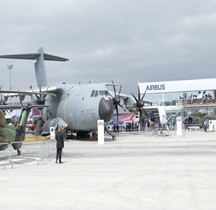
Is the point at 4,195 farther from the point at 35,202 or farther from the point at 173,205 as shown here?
the point at 173,205

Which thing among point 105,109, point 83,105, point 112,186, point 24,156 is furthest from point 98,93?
point 112,186

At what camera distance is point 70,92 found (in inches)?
1335

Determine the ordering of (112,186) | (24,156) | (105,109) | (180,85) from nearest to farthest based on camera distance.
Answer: (112,186) < (24,156) < (105,109) < (180,85)

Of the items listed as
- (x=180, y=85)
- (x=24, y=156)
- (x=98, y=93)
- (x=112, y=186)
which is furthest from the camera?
(x=180, y=85)

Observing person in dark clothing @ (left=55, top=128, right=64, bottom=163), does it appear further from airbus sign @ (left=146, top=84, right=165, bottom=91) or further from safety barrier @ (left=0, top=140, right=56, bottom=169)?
airbus sign @ (left=146, top=84, right=165, bottom=91)

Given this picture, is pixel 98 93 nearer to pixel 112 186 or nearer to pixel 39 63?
pixel 39 63

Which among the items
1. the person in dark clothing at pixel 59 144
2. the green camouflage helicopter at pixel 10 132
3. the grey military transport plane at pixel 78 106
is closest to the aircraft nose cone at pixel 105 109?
the grey military transport plane at pixel 78 106

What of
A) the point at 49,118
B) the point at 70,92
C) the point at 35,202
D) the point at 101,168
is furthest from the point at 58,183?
the point at 49,118

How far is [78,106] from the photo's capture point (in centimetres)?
3153

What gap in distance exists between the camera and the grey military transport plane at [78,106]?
98.6 ft

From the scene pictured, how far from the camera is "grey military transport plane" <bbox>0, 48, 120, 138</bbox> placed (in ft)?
98.6

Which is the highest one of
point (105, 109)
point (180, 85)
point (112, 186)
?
point (180, 85)

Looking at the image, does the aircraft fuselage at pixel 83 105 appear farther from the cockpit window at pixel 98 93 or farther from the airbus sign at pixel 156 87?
the airbus sign at pixel 156 87

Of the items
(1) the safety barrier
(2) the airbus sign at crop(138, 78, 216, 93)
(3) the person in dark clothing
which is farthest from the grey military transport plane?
(2) the airbus sign at crop(138, 78, 216, 93)
